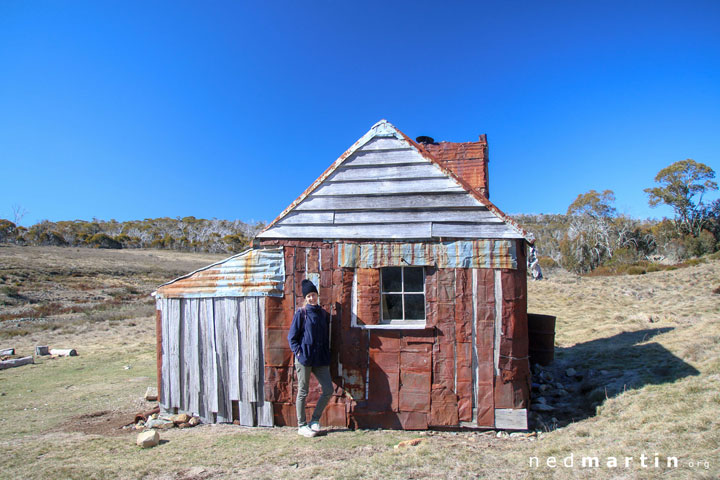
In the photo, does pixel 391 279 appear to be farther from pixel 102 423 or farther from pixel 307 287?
pixel 102 423

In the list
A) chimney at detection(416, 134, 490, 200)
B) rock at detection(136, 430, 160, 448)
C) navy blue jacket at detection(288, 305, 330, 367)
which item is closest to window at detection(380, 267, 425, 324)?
navy blue jacket at detection(288, 305, 330, 367)

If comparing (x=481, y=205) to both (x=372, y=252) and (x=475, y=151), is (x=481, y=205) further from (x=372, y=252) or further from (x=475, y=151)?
(x=475, y=151)

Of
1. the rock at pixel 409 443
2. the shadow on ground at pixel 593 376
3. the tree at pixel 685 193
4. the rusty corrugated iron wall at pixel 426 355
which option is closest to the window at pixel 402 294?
the rusty corrugated iron wall at pixel 426 355

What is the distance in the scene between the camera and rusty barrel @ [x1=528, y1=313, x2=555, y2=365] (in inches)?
343

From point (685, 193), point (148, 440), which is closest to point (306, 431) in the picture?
point (148, 440)

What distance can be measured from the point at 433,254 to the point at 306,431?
3.19 meters

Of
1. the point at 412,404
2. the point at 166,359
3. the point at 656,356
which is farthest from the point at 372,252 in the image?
the point at 656,356

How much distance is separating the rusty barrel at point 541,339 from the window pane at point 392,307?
3756 millimetres

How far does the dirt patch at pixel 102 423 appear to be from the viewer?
678 cm

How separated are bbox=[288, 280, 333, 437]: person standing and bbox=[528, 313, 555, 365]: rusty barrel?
16.0 ft

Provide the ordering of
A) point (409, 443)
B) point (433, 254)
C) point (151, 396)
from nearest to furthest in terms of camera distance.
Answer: point (409, 443) < point (433, 254) < point (151, 396)

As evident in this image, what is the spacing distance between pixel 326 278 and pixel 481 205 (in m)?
2.64

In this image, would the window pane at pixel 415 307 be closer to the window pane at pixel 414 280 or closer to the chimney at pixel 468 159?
the window pane at pixel 414 280

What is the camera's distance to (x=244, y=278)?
6.76 m
